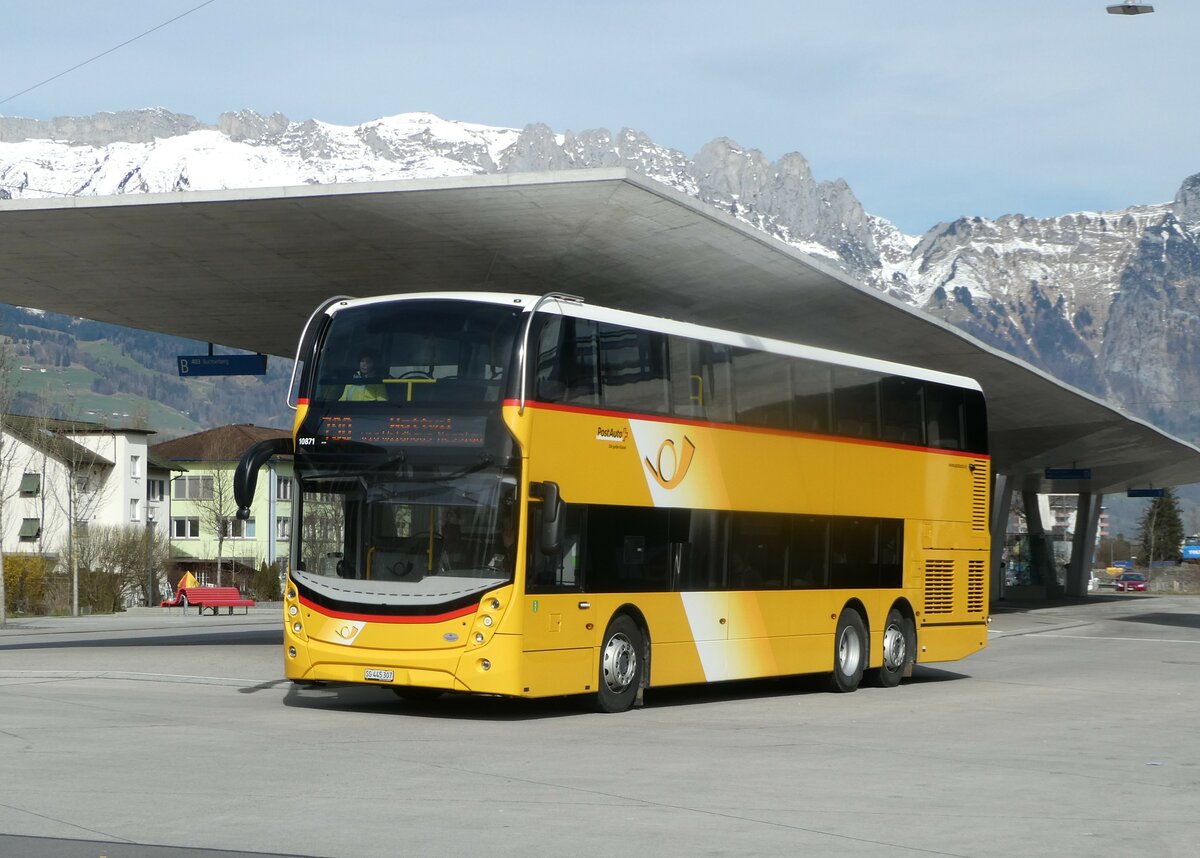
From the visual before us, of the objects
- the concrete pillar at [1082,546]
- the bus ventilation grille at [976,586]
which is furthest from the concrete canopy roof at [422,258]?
the concrete pillar at [1082,546]

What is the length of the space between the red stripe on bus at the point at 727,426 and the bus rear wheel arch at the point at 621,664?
75.7 inches

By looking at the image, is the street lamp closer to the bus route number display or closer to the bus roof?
the bus roof

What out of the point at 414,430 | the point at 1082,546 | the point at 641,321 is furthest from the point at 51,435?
the point at 414,430

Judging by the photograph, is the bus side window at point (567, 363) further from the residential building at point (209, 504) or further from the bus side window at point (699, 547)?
the residential building at point (209, 504)

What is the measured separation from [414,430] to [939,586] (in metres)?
9.77

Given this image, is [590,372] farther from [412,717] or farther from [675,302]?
[675,302]

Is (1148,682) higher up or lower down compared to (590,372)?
lower down

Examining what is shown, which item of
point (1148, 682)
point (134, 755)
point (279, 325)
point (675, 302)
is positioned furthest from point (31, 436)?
point (134, 755)

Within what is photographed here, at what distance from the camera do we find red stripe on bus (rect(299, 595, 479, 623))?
1462 cm

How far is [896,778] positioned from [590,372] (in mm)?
5624

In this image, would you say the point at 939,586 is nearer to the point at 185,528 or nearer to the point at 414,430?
the point at 414,430

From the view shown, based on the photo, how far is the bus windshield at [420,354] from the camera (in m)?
14.9

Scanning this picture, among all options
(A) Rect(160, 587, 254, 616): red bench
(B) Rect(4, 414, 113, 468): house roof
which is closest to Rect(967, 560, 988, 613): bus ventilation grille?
(A) Rect(160, 587, 254, 616): red bench

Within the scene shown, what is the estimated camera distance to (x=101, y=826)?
27.5ft
